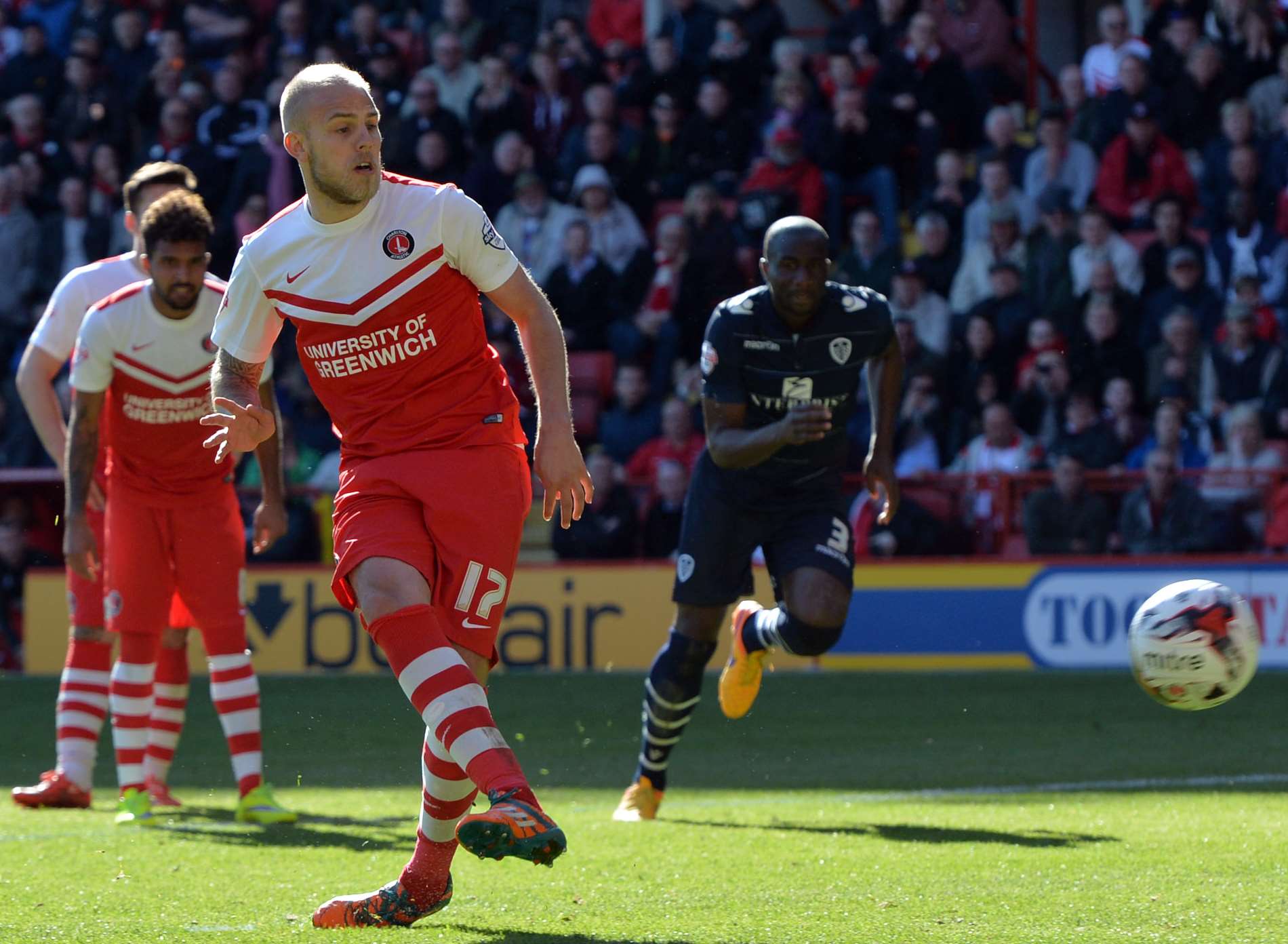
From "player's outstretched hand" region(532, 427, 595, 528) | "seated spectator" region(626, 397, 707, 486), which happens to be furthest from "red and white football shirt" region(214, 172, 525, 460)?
"seated spectator" region(626, 397, 707, 486)

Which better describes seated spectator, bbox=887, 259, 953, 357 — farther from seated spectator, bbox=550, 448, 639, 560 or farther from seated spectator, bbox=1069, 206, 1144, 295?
seated spectator, bbox=550, 448, 639, 560

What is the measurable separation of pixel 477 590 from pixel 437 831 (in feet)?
2.10

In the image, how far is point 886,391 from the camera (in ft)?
25.4

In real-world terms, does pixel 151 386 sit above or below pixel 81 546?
above

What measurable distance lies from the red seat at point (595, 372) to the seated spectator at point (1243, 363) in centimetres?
502

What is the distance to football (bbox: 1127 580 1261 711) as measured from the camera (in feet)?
20.5

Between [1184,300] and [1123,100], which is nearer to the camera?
[1184,300]

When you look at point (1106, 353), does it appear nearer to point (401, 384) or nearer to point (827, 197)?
point (827, 197)

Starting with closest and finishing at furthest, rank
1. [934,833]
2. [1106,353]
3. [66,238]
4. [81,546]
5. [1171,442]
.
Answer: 1. [934,833]
2. [81,546]
3. [1171,442]
4. [1106,353]
5. [66,238]

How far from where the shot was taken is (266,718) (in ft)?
37.6

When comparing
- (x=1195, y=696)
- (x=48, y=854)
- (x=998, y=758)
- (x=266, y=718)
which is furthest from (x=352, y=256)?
(x=266, y=718)

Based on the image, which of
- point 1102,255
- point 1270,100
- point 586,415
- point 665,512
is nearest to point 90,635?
point 665,512

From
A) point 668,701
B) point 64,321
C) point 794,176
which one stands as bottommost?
point 668,701

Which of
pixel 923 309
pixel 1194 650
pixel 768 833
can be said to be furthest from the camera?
pixel 923 309
